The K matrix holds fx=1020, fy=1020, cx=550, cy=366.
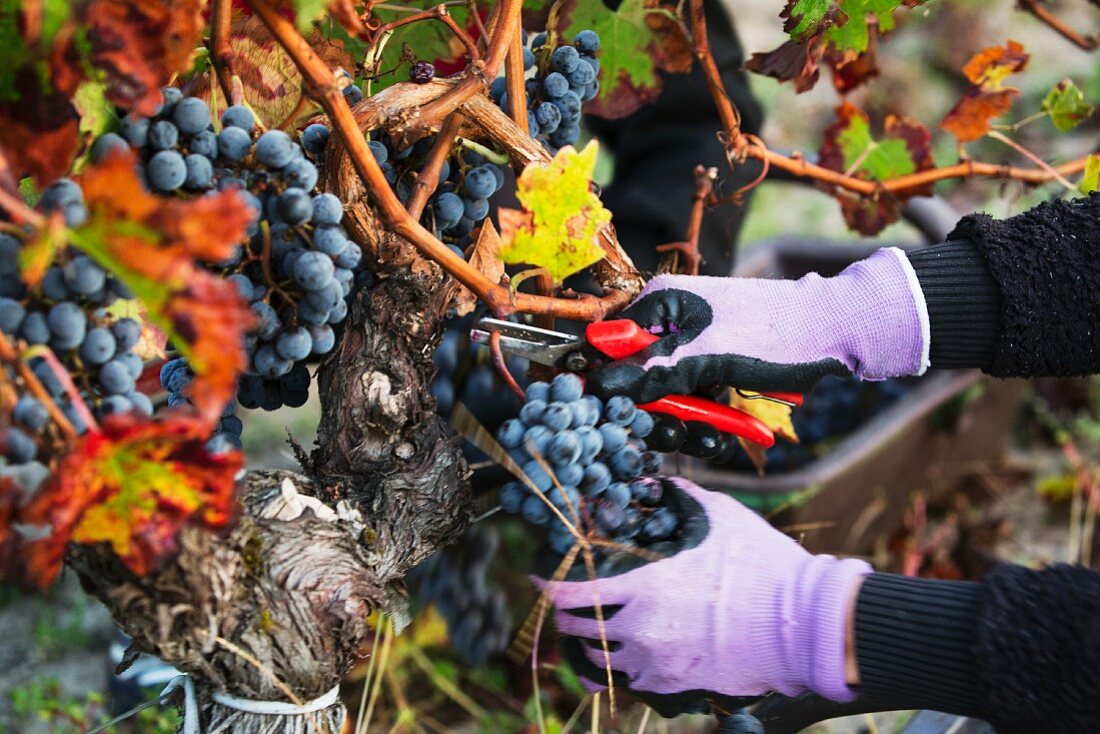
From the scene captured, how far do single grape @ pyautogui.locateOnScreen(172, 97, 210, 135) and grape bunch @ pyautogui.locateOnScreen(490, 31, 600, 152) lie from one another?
0.35 m

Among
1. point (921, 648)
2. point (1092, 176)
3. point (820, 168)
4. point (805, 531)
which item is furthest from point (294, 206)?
point (805, 531)

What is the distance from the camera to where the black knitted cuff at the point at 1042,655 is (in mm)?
955

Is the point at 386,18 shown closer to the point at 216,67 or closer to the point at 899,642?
the point at 216,67

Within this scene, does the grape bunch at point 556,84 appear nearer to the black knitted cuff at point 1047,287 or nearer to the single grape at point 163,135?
the single grape at point 163,135

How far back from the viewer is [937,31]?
4.79m

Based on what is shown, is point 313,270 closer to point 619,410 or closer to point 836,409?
point 619,410

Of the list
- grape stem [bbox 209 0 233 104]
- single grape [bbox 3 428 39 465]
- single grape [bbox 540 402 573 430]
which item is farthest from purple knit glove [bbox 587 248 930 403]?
single grape [bbox 3 428 39 465]

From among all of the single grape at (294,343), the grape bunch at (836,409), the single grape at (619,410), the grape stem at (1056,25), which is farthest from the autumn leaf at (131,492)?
the grape bunch at (836,409)

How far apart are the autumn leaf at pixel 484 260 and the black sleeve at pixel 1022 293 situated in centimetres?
51

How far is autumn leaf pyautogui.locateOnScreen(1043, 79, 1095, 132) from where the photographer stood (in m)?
1.54

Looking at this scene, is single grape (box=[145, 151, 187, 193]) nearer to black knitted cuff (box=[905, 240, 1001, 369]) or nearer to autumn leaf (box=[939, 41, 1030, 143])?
black knitted cuff (box=[905, 240, 1001, 369])

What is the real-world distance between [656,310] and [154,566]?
57 centimetres

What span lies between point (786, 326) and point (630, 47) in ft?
1.48

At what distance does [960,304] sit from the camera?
1.17 meters
